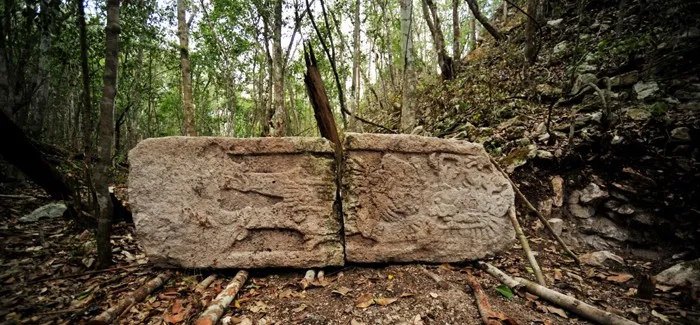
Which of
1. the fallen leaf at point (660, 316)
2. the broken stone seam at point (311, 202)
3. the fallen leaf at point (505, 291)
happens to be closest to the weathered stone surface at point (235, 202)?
the broken stone seam at point (311, 202)

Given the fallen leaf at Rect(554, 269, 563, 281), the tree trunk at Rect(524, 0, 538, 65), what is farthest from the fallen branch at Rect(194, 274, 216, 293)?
the tree trunk at Rect(524, 0, 538, 65)

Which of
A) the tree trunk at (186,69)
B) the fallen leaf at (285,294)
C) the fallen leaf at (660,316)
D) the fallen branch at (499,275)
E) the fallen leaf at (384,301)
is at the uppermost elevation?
the tree trunk at (186,69)

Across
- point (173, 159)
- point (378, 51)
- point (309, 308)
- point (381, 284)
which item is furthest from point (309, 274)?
point (378, 51)

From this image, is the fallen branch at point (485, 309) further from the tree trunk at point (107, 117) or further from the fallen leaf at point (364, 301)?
the tree trunk at point (107, 117)

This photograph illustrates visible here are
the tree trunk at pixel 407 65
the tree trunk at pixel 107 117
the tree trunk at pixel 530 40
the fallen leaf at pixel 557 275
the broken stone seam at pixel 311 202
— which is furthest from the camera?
the tree trunk at pixel 530 40

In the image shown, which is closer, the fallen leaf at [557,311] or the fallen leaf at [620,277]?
the fallen leaf at [557,311]

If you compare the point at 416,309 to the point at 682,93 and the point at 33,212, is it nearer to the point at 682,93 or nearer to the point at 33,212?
the point at 682,93

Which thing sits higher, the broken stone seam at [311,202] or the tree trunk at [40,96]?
the tree trunk at [40,96]

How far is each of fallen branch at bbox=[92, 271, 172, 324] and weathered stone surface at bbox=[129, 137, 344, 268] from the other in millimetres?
164

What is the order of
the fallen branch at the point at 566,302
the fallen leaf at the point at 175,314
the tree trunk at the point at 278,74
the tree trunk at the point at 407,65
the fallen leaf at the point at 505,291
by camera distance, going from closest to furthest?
the fallen branch at the point at 566,302
the fallen leaf at the point at 175,314
the fallen leaf at the point at 505,291
the tree trunk at the point at 407,65
the tree trunk at the point at 278,74

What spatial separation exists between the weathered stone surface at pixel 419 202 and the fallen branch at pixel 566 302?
1.43 ft

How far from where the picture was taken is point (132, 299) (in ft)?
7.34

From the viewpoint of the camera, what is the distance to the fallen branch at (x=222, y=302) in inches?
79.4

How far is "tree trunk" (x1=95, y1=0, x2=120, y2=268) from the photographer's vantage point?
252 cm
